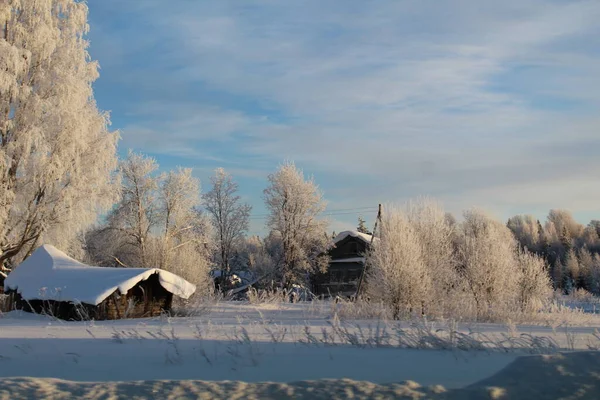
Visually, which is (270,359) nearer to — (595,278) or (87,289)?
(87,289)

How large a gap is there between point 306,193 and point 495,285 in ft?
77.8

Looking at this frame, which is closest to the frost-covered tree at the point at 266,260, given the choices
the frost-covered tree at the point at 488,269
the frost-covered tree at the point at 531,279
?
the frost-covered tree at the point at 531,279

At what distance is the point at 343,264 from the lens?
5150 centimetres

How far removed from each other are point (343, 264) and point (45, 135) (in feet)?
109

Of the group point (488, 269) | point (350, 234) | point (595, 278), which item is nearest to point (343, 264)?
point (350, 234)

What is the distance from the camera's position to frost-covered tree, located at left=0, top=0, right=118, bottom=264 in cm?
2186

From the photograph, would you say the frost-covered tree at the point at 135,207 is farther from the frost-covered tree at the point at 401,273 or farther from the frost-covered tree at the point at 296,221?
the frost-covered tree at the point at 401,273

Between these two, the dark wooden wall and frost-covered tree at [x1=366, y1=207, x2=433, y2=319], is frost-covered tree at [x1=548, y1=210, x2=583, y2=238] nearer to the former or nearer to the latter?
the dark wooden wall

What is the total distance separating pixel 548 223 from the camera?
9988 centimetres

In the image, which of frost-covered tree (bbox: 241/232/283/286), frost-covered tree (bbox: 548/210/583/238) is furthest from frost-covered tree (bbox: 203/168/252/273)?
frost-covered tree (bbox: 548/210/583/238)

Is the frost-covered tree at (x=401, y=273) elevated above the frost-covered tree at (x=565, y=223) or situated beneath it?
situated beneath

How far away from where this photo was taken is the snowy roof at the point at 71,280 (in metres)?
18.1

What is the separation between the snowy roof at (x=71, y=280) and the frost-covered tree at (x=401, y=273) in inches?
276

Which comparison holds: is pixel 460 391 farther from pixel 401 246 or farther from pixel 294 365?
pixel 401 246
